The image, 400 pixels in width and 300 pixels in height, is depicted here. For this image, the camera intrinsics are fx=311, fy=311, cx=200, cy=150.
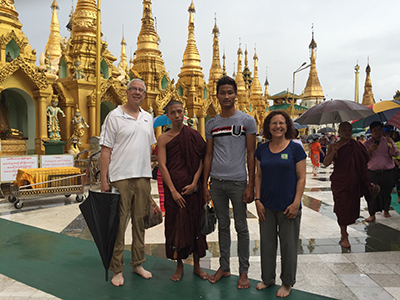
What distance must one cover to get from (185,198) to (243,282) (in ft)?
3.30

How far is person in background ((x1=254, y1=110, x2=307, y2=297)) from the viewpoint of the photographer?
9.37 ft

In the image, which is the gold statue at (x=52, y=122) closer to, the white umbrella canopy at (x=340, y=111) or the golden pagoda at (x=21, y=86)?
the golden pagoda at (x=21, y=86)

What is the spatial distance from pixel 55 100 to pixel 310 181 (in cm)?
987

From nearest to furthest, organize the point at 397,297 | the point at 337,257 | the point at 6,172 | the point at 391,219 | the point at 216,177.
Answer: the point at 397,297
the point at 216,177
the point at 337,257
the point at 391,219
the point at 6,172

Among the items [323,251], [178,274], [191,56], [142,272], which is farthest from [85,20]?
[323,251]

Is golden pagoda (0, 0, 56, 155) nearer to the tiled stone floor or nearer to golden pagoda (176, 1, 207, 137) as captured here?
the tiled stone floor

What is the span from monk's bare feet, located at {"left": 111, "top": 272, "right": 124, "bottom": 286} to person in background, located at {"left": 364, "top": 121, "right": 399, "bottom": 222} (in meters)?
4.37

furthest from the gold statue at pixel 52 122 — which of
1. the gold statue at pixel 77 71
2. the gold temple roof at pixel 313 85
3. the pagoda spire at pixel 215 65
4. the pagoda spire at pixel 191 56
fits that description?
the gold temple roof at pixel 313 85

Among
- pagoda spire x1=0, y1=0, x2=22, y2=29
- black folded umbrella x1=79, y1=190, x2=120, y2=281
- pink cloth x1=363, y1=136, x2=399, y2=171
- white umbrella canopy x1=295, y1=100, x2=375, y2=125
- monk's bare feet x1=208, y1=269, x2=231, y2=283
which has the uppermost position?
pagoda spire x1=0, y1=0, x2=22, y2=29

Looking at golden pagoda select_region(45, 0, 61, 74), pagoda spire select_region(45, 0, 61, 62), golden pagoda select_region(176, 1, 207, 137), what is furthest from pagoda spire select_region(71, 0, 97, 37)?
pagoda spire select_region(45, 0, 61, 62)

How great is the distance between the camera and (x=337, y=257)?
3.91m

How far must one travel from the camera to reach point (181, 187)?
10.3ft


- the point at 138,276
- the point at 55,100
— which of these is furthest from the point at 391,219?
the point at 55,100

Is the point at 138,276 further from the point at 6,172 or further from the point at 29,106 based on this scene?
the point at 29,106
